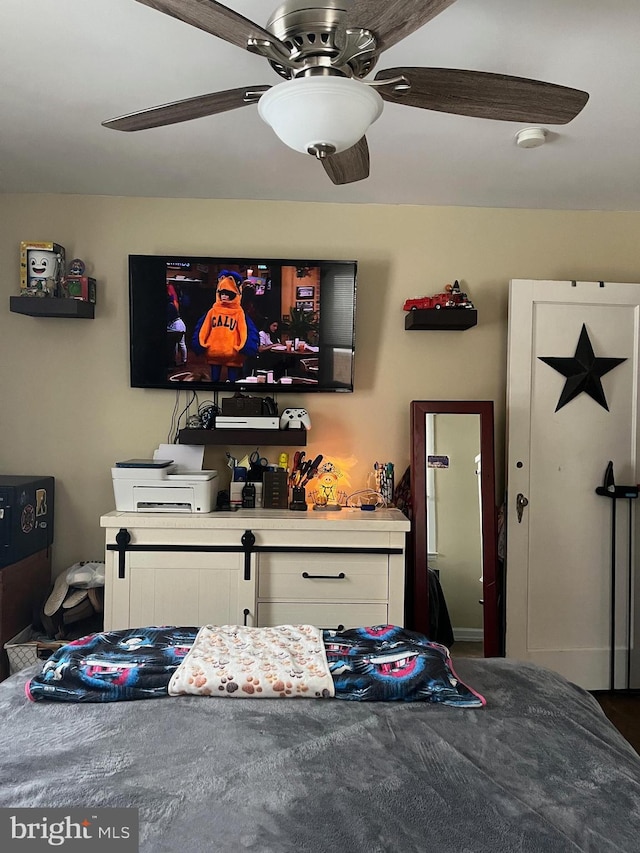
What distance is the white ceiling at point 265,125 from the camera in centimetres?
195

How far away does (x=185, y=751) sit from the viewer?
58.1 inches

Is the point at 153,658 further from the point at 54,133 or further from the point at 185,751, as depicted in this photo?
the point at 54,133

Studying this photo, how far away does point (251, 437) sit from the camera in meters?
3.38

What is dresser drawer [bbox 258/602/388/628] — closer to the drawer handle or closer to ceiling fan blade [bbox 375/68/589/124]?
the drawer handle

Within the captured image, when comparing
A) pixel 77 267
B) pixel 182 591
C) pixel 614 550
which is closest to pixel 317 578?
A: pixel 182 591

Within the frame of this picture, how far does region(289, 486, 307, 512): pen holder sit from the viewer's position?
3387 millimetres

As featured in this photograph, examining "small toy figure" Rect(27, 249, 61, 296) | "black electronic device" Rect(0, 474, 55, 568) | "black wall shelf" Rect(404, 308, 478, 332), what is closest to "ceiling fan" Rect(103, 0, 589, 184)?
"black wall shelf" Rect(404, 308, 478, 332)

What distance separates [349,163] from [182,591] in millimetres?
1995

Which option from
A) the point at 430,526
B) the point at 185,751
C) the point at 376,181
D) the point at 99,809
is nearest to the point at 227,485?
the point at 430,526

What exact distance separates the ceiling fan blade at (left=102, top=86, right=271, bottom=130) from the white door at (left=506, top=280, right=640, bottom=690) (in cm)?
216

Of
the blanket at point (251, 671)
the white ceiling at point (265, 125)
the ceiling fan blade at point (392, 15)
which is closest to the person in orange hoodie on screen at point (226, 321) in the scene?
the white ceiling at point (265, 125)

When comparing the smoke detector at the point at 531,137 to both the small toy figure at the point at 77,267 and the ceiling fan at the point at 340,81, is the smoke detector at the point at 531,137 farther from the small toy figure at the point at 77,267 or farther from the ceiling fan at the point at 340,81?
the small toy figure at the point at 77,267

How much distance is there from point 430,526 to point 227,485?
1.10 m

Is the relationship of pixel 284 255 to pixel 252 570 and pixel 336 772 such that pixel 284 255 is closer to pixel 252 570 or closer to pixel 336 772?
pixel 252 570
